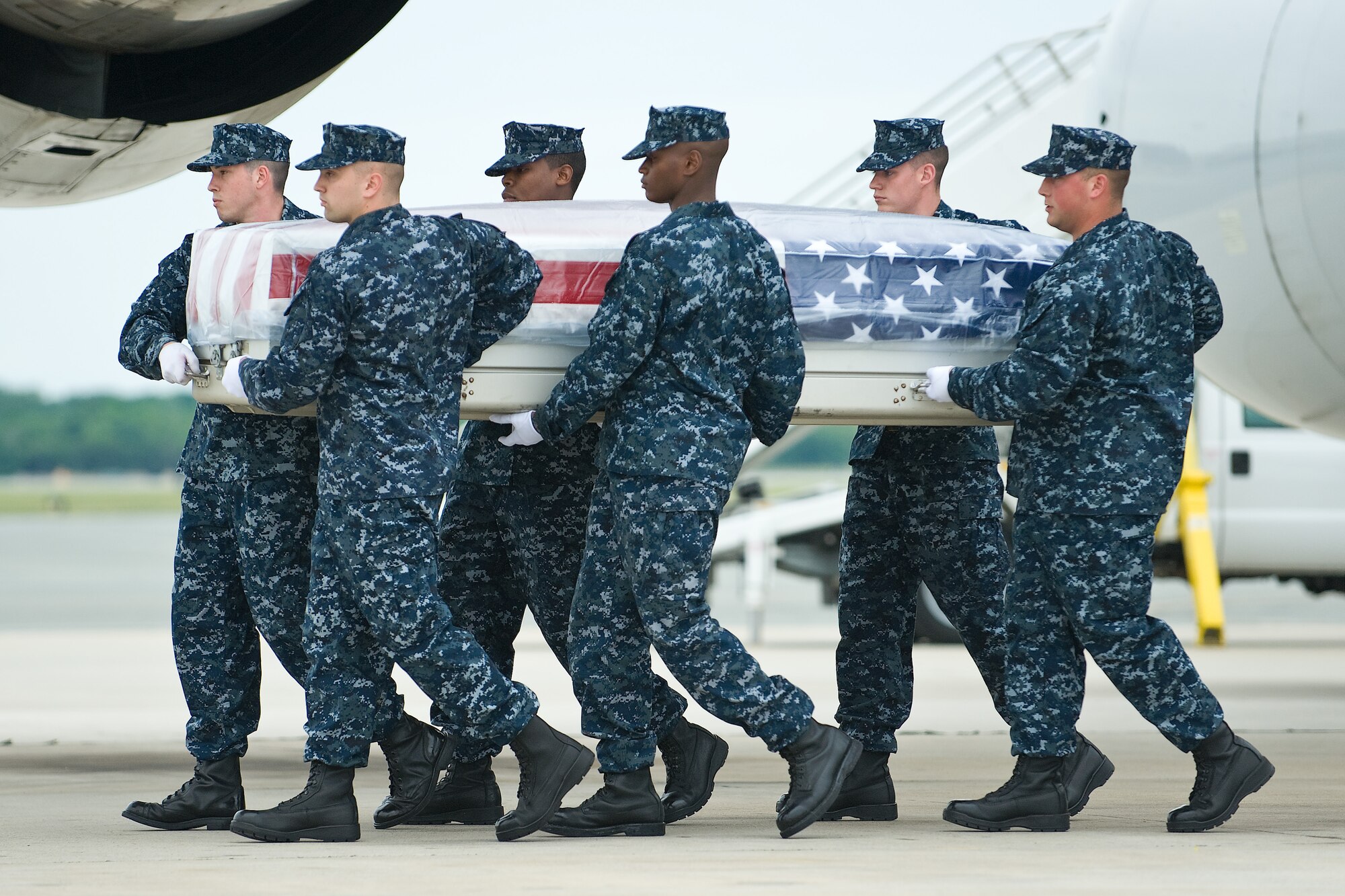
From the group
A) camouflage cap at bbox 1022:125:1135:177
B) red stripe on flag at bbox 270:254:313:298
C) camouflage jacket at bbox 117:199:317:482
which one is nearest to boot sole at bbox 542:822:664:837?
camouflage jacket at bbox 117:199:317:482

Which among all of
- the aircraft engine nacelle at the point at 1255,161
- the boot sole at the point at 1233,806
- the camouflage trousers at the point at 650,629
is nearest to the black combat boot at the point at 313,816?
the camouflage trousers at the point at 650,629

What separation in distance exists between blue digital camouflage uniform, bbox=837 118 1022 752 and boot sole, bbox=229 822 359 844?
143 centimetres

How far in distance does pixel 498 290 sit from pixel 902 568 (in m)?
1.46

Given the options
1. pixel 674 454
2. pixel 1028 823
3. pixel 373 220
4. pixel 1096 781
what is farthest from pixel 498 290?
pixel 1096 781

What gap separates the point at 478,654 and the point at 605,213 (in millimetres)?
1201

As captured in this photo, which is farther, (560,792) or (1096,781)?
(1096,781)

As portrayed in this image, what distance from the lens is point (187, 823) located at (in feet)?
16.0

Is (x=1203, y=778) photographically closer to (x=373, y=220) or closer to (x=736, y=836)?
(x=736, y=836)

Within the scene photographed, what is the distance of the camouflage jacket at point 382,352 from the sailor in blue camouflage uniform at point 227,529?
16.6 inches

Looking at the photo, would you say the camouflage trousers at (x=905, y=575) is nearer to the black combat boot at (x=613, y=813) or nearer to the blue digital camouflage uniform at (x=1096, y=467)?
the blue digital camouflage uniform at (x=1096, y=467)

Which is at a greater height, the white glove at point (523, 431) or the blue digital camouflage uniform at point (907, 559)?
the white glove at point (523, 431)

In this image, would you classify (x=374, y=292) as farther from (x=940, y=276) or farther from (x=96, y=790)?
(x=96, y=790)

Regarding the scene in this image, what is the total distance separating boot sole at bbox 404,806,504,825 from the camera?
507cm

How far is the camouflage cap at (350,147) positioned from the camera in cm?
455
